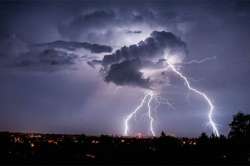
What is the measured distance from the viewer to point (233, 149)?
54.1 m

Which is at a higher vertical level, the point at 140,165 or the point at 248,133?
the point at 248,133

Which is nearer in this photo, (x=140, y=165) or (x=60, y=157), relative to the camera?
(x=140, y=165)

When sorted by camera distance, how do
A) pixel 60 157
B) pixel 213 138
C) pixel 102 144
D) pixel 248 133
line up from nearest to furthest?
1. pixel 60 157
2. pixel 248 133
3. pixel 213 138
4. pixel 102 144

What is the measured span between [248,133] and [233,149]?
5053mm

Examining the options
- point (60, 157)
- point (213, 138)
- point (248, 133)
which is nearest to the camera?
point (60, 157)

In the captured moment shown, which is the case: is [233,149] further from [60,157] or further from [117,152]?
[60,157]

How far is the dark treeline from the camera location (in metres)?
51.5

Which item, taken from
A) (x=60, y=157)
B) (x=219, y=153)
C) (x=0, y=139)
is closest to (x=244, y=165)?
(x=219, y=153)

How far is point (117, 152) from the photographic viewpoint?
55.9 meters

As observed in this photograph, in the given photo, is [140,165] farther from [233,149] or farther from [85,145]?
[85,145]

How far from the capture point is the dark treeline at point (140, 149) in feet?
169

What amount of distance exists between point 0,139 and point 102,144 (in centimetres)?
1530

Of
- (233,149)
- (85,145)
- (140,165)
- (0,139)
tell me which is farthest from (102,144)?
(140,165)

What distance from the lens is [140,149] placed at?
2309 inches
